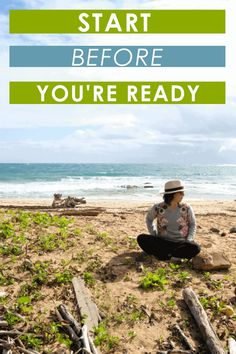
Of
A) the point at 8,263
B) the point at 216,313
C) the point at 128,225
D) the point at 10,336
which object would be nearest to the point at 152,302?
the point at 216,313

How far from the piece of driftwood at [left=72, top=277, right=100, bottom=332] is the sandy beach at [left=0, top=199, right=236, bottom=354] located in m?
0.13

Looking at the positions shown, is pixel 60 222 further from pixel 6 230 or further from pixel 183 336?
pixel 183 336

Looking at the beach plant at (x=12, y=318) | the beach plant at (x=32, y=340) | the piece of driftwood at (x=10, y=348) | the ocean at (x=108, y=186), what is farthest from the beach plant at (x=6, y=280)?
the ocean at (x=108, y=186)

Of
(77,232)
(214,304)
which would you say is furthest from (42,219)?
(214,304)

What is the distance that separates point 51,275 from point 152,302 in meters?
1.90

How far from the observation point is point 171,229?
848 cm

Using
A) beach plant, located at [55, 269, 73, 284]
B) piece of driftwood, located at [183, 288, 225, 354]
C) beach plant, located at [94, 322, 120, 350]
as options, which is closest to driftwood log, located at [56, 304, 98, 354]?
beach plant, located at [94, 322, 120, 350]

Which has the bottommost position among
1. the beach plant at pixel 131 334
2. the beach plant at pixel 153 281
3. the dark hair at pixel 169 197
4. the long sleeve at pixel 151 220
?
the beach plant at pixel 131 334

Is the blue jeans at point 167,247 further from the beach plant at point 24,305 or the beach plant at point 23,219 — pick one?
the beach plant at point 23,219

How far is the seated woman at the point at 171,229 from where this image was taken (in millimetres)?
8250

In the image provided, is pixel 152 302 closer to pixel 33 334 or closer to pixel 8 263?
pixel 33 334

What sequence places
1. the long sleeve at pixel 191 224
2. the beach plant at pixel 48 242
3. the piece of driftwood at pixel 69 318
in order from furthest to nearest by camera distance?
the beach plant at pixel 48 242 → the long sleeve at pixel 191 224 → the piece of driftwood at pixel 69 318

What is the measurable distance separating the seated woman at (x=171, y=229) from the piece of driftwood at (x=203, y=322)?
1215 millimetres

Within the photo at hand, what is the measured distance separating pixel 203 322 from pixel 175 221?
7.74 ft
